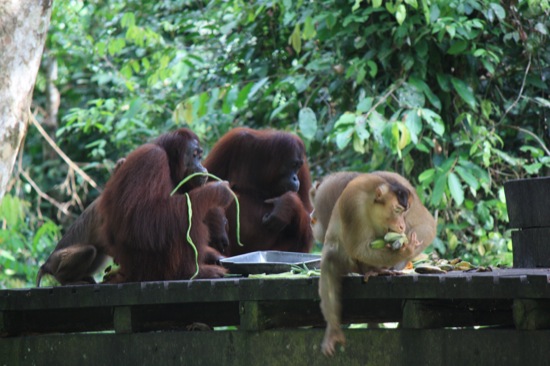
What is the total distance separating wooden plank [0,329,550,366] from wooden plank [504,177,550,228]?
106 centimetres

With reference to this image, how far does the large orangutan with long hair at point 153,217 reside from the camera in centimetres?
461

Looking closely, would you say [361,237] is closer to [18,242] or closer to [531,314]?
[531,314]

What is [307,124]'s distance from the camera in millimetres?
6516

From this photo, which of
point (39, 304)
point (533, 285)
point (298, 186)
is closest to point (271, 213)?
point (298, 186)

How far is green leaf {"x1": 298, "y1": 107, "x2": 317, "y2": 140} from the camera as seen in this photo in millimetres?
6471

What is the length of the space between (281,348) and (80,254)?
61.8 inches

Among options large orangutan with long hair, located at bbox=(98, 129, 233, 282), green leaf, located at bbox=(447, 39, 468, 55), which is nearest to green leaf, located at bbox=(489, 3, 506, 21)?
green leaf, located at bbox=(447, 39, 468, 55)

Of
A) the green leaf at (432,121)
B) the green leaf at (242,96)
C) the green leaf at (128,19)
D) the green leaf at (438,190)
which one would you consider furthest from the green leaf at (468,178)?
the green leaf at (128,19)

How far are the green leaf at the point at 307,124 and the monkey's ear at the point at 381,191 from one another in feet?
9.27

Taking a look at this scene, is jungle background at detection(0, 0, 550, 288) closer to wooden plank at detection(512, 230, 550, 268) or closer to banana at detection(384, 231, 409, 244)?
wooden plank at detection(512, 230, 550, 268)

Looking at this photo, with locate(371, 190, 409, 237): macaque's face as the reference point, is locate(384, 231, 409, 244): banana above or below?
below

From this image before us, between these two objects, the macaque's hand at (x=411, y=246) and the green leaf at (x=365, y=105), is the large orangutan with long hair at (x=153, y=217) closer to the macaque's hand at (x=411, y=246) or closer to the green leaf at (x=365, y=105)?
the macaque's hand at (x=411, y=246)

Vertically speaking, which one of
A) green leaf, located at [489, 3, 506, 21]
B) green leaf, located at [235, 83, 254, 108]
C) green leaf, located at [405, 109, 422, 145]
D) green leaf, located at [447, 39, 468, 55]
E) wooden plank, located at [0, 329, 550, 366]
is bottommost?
wooden plank, located at [0, 329, 550, 366]

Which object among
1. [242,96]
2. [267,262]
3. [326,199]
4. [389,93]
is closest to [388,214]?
[326,199]
